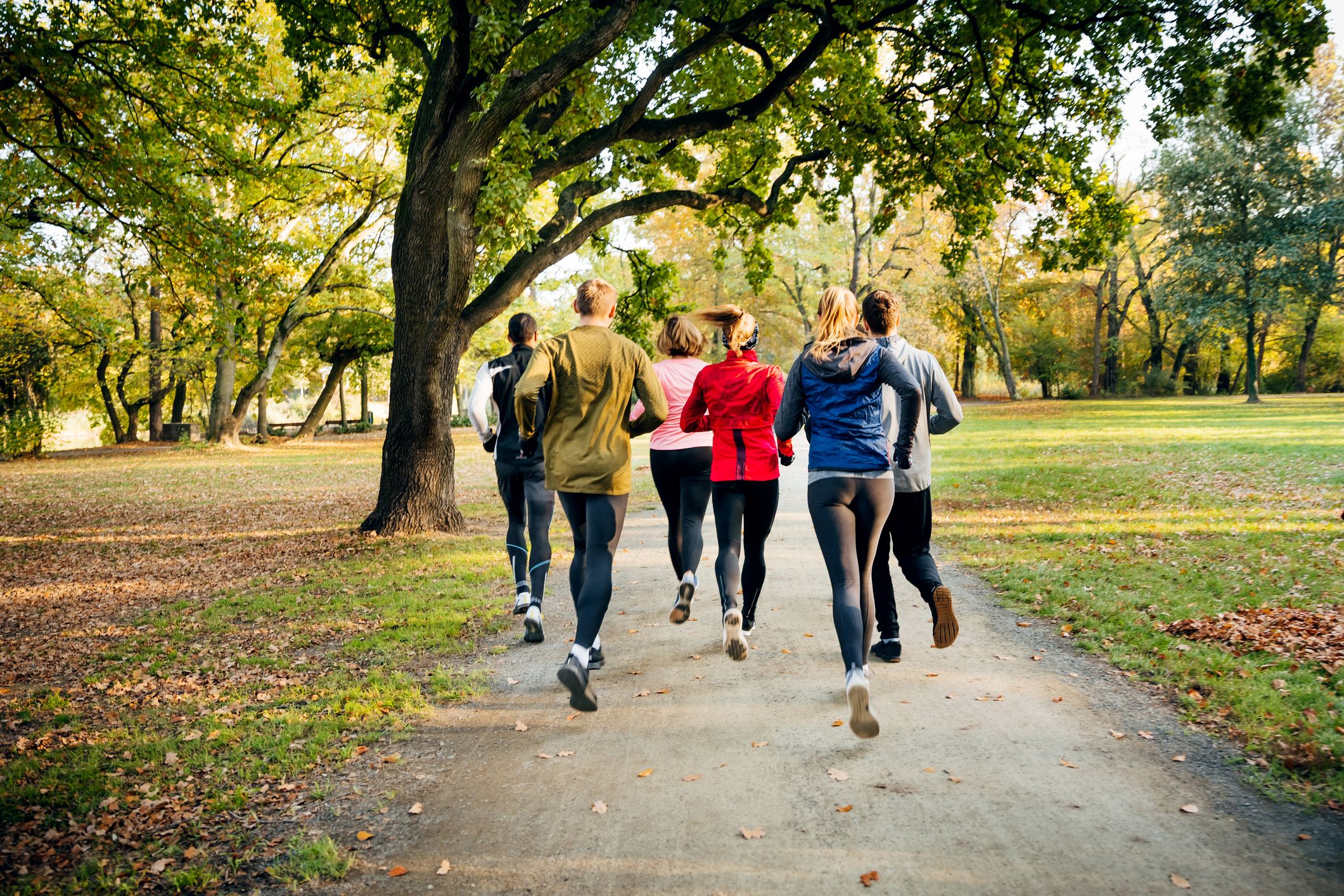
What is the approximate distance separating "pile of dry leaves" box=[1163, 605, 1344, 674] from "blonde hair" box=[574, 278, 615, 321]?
4.55m

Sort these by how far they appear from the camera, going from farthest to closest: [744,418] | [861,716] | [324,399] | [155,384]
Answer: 1. [324,399]
2. [155,384]
3. [744,418]
4. [861,716]

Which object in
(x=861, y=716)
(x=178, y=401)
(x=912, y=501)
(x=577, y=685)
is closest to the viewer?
(x=861, y=716)

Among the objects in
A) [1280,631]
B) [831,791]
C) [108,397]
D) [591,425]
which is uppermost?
[108,397]

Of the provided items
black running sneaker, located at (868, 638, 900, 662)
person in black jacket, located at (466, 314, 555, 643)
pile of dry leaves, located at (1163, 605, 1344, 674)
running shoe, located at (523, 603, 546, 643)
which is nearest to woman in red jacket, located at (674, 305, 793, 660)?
black running sneaker, located at (868, 638, 900, 662)

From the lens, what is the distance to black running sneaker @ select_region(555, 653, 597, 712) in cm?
461

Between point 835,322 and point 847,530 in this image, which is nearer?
point 847,530

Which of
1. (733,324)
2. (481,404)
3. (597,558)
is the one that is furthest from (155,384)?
(597,558)

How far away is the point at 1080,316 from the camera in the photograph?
57094 millimetres

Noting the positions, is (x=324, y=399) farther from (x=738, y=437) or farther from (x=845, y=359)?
(x=845, y=359)

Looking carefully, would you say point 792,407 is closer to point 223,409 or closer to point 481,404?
point 481,404

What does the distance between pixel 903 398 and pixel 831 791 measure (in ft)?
6.64

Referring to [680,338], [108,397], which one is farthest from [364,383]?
[680,338]

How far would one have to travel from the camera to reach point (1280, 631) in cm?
591

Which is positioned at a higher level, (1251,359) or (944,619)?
(1251,359)
